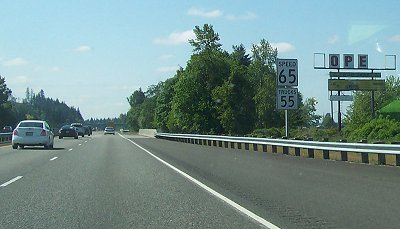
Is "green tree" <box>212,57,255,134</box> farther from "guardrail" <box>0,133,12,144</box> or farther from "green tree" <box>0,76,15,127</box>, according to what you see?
"green tree" <box>0,76,15,127</box>

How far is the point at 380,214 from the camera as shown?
9.48m

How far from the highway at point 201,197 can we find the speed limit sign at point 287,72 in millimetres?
11092

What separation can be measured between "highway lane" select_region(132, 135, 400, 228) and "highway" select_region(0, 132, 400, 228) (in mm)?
16

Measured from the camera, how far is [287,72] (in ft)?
97.4

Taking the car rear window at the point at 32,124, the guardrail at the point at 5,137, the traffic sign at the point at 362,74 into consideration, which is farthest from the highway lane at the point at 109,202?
the traffic sign at the point at 362,74

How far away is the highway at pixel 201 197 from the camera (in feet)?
29.3

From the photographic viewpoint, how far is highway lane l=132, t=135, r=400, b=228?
9172 millimetres

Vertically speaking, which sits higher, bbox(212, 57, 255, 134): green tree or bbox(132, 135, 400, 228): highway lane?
bbox(212, 57, 255, 134): green tree

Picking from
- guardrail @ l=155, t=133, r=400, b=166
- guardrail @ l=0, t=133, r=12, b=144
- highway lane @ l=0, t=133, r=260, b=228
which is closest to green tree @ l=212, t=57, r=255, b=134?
guardrail @ l=0, t=133, r=12, b=144

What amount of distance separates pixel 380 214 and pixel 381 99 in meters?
102

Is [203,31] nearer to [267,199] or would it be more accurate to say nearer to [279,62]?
[279,62]

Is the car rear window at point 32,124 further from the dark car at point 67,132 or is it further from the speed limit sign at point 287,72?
the dark car at point 67,132

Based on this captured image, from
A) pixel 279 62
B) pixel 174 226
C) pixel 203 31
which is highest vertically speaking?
pixel 203 31

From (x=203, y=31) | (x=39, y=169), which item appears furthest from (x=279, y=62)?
(x=203, y=31)
